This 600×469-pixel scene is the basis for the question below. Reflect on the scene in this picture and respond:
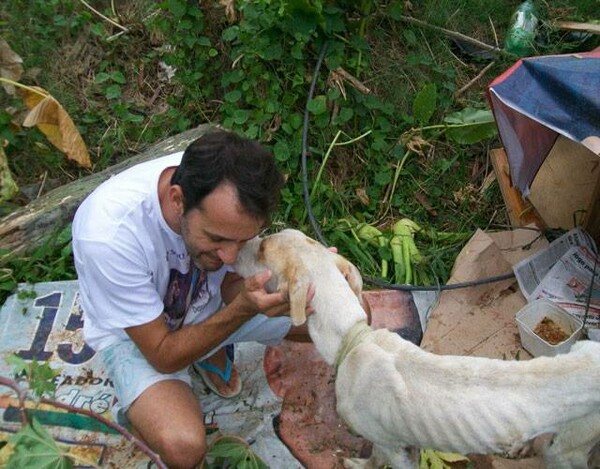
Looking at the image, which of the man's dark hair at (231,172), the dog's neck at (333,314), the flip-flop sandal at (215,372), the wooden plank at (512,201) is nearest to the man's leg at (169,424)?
the flip-flop sandal at (215,372)

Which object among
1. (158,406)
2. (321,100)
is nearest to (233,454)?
(158,406)

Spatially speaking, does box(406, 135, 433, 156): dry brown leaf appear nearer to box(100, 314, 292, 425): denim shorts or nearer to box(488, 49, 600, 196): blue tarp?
box(488, 49, 600, 196): blue tarp

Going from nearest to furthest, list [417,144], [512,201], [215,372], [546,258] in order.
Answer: [215,372]
[546,258]
[512,201]
[417,144]

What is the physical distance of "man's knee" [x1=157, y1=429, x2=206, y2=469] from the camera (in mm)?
2336

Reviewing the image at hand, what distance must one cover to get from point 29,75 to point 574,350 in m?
4.25

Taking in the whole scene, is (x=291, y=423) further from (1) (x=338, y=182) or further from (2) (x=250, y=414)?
(1) (x=338, y=182)

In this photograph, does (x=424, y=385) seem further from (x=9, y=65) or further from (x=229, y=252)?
(x=9, y=65)

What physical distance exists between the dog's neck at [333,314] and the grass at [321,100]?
1.57m

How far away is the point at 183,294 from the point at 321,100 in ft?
5.96

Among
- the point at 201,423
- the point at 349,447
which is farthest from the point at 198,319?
the point at 349,447

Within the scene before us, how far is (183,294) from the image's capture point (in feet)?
8.38

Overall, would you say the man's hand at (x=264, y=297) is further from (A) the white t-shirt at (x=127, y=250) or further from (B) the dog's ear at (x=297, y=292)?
(A) the white t-shirt at (x=127, y=250)

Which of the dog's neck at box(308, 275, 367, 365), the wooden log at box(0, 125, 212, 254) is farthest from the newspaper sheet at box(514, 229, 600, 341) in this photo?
the wooden log at box(0, 125, 212, 254)

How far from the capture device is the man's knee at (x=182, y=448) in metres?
2.34
